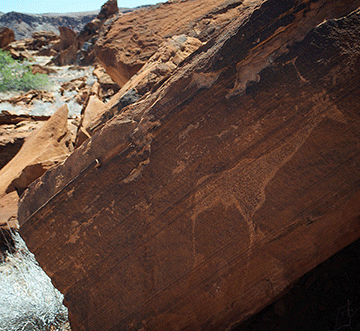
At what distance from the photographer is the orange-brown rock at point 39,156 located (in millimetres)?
3160

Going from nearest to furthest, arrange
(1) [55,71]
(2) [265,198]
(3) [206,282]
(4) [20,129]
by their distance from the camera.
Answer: (2) [265,198] < (3) [206,282] < (4) [20,129] < (1) [55,71]

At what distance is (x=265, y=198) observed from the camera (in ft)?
5.21

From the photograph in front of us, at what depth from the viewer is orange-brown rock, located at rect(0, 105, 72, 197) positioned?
316cm

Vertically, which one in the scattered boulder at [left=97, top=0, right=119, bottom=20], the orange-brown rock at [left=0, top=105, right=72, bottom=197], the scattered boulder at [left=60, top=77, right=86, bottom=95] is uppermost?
the scattered boulder at [left=97, top=0, right=119, bottom=20]

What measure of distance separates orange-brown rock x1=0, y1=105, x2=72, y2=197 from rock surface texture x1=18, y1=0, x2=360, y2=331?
1364 mm

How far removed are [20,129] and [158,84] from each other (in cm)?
402

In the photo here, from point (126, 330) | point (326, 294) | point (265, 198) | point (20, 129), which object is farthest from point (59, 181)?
point (20, 129)

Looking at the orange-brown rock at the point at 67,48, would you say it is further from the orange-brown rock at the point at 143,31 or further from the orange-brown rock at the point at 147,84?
the orange-brown rock at the point at 147,84

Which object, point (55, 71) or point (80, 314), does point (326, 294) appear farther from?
point (55, 71)

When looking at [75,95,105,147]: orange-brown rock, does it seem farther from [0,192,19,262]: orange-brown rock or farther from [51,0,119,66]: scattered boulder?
[51,0,119,66]: scattered boulder

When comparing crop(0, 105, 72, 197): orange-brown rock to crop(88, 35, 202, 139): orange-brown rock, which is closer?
crop(88, 35, 202, 139): orange-brown rock

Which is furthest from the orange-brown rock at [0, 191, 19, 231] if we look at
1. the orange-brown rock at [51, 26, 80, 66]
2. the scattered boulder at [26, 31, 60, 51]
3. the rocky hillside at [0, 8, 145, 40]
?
the rocky hillside at [0, 8, 145, 40]

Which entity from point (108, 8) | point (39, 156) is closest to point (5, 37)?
point (108, 8)

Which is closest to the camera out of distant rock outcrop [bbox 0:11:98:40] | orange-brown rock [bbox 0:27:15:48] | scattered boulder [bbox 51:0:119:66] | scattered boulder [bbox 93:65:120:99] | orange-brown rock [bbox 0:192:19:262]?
orange-brown rock [bbox 0:192:19:262]
